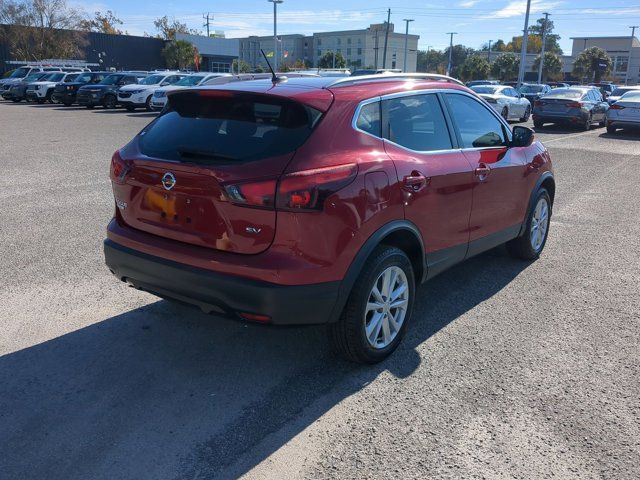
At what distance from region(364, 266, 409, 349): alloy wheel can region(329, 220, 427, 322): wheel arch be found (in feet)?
0.68

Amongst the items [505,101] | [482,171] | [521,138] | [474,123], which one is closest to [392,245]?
[482,171]

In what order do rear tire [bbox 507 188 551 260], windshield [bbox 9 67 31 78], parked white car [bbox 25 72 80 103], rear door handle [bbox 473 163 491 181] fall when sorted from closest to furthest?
rear door handle [bbox 473 163 491 181], rear tire [bbox 507 188 551 260], parked white car [bbox 25 72 80 103], windshield [bbox 9 67 31 78]

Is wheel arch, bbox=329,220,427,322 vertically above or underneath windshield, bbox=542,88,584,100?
underneath

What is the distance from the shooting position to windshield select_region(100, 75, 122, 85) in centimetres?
2808

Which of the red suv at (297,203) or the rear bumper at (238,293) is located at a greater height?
the red suv at (297,203)

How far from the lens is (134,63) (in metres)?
69.4

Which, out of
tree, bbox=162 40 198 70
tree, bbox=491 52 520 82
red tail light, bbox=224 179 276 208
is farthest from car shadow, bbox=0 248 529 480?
tree, bbox=491 52 520 82

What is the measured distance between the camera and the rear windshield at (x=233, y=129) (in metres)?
3.26

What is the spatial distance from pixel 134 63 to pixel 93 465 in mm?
73495

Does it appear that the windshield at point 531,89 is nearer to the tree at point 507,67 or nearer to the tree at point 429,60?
the tree at point 507,67

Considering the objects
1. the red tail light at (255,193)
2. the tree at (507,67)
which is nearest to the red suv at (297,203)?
the red tail light at (255,193)

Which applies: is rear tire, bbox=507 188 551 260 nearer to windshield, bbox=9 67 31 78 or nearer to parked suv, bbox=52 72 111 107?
parked suv, bbox=52 72 111 107

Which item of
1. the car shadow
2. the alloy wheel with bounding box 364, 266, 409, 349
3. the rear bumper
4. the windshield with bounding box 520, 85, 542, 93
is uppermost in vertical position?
the windshield with bounding box 520, 85, 542, 93

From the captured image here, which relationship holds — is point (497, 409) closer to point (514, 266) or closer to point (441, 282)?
point (441, 282)
